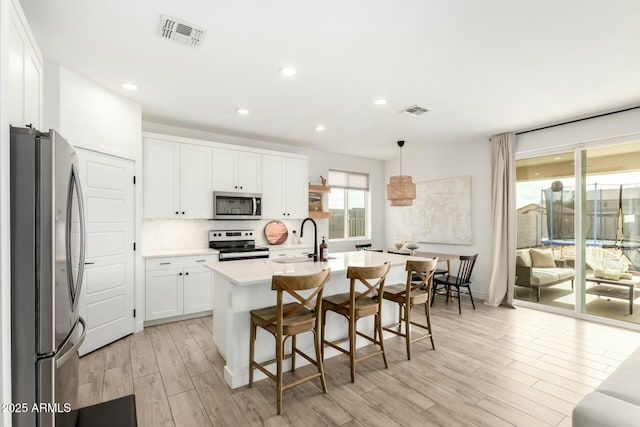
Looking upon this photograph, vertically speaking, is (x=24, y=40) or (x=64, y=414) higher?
(x=24, y=40)

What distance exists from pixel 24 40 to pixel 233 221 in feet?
12.0

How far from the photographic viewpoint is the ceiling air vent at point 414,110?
3.90 meters

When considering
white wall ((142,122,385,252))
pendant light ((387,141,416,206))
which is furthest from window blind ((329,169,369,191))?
pendant light ((387,141,416,206))

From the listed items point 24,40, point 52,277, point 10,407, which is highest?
point 24,40

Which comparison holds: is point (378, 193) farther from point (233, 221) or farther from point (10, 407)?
point (10, 407)

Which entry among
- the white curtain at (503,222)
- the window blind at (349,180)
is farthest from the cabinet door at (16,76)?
the white curtain at (503,222)

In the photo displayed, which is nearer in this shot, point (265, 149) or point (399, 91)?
point (399, 91)

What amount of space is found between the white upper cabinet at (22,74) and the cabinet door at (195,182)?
2.43 meters

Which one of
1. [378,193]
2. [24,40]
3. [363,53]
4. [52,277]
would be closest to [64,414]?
[52,277]

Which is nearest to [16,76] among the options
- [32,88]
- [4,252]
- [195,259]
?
[32,88]

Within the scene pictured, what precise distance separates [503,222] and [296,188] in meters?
3.42

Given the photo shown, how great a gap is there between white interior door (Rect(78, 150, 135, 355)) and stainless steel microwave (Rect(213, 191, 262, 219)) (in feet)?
3.98

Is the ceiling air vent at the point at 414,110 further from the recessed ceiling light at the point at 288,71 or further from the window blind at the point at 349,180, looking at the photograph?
the window blind at the point at 349,180

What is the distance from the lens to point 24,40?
1.67 m
